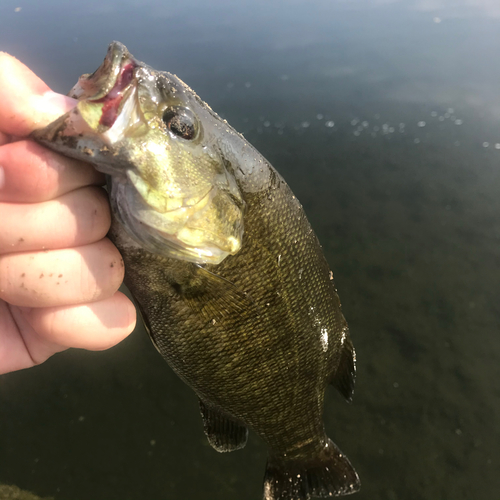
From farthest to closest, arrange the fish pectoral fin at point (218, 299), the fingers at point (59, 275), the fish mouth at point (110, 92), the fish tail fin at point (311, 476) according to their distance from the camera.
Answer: the fish tail fin at point (311, 476)
the fish pectoral fin at point (218, 299)
the fingers at point (59, 275)
the fish mouth at point (110, 92)

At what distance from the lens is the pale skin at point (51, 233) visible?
822 millimetres

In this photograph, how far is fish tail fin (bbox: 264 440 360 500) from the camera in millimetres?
1815

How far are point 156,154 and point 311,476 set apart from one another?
1.83 m

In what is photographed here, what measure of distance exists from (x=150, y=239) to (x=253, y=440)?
7.26ft

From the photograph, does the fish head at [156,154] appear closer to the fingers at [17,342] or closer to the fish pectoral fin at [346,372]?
the fingers at [17,342]

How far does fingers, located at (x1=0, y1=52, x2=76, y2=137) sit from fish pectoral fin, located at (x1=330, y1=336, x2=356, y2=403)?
1503 millimetres

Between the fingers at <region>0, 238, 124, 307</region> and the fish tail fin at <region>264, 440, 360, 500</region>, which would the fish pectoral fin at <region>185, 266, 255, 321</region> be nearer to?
the fingers at <region>0, 238, 124, 307</region>

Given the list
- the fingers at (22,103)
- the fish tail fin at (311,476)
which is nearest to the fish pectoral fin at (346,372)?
the fish tail fin at (311,476)

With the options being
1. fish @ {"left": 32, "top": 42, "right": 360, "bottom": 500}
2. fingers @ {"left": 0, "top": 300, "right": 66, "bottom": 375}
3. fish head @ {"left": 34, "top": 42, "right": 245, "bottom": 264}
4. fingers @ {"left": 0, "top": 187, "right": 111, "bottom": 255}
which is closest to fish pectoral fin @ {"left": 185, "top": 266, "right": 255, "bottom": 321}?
fish @ {"left": 32, "top": 42, "right": 360, "bottom": 500}

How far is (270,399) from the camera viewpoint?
1.52 meters

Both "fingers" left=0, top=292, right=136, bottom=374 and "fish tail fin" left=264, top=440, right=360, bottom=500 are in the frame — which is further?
"fish tail fin" left=264, top=440, right=360, bottom=500

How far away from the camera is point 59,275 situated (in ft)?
3.04

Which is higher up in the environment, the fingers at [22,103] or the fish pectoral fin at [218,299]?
the fingers at [22,103]

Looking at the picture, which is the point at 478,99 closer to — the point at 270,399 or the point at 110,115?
the point at 270,399
